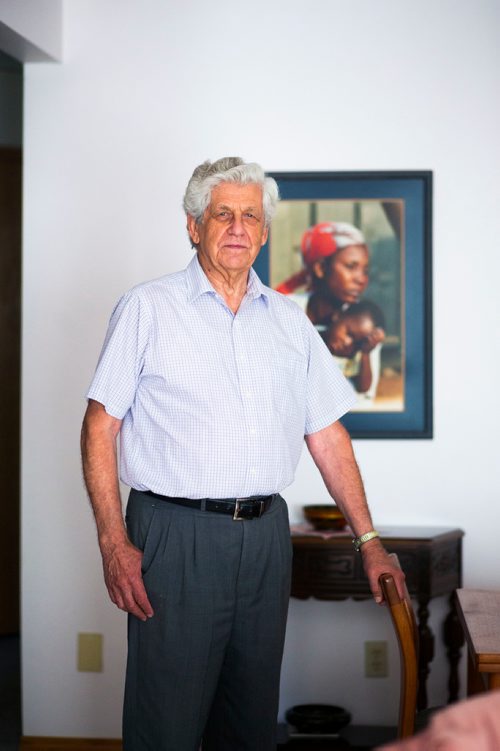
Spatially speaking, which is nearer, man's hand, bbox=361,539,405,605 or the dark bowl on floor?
man's hand, bbox=361,539,405,605

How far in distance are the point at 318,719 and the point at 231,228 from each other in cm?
189

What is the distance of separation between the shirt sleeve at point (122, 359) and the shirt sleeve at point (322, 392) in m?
0.45

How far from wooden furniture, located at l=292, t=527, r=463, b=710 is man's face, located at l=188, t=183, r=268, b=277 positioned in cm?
132

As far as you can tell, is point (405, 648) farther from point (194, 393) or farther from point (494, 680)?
point (194, 393)

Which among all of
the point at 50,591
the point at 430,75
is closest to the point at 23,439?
the point at 50,591

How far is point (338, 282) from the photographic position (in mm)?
3553

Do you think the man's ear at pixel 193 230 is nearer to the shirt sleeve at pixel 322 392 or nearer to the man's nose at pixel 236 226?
the man's nose at pixel 236 226

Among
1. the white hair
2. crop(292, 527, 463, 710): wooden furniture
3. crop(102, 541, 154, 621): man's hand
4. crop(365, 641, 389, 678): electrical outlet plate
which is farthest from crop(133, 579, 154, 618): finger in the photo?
crop(365, 641, 389, 678): electrical outlet plate

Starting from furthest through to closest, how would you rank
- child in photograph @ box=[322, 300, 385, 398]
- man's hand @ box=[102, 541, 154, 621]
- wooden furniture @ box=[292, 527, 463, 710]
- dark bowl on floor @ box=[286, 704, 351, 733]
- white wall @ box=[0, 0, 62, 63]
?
child in photograph @ box=[322, 300, 385, 398] < dark bowl on floor @ box=[286, 704, 351, 733] < wooden furniture @ box=[292, 527, 463, 710] < white wall @ box=[0, 0, 62, 63] < man's hand @ box=[102, 541, 154, 621]

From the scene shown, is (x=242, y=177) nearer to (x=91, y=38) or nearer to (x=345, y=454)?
(x=345, y=454)

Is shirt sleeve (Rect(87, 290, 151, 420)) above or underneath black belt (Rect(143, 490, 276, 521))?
above

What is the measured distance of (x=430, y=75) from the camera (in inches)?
137

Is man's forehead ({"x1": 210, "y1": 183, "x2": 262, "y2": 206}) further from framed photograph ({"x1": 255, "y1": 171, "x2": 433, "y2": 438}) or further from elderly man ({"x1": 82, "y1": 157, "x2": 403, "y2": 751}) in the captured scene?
framed photograph ({"x1": 255, "y1": 171, "x2": 433, "y2": 438})

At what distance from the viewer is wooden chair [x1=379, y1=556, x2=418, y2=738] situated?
1.95 m
